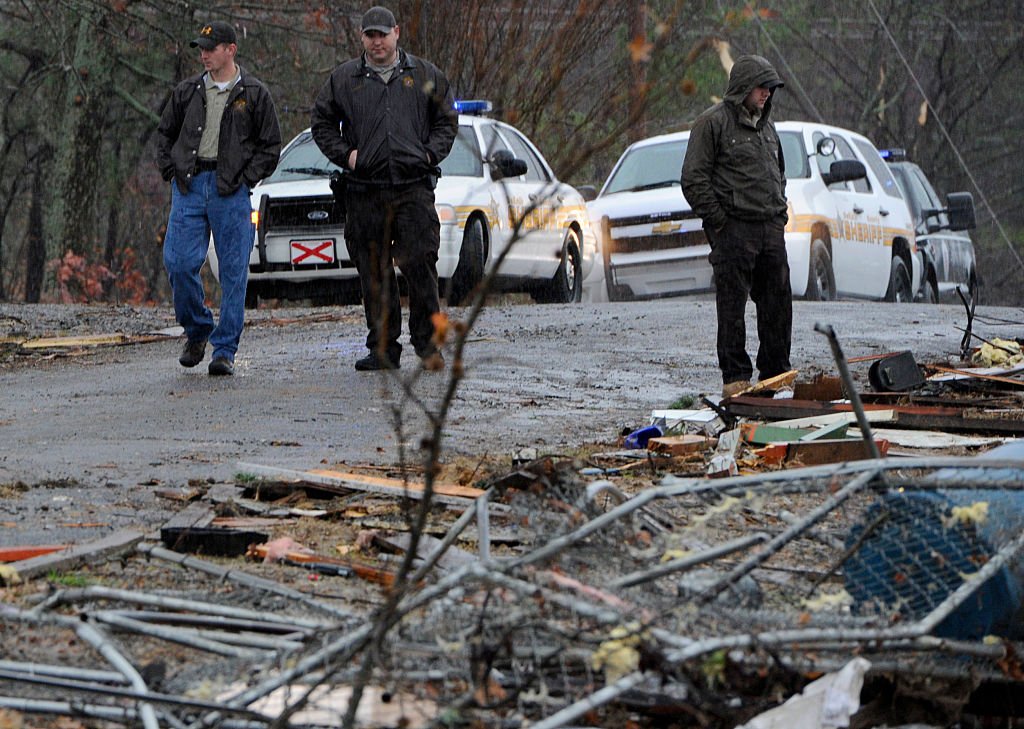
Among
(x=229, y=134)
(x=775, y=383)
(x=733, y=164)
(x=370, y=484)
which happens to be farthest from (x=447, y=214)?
(x=370, y=484)

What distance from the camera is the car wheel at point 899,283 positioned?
17.1 m

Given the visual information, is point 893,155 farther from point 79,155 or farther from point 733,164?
point 79,155

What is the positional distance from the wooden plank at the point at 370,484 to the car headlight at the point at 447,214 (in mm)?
7654

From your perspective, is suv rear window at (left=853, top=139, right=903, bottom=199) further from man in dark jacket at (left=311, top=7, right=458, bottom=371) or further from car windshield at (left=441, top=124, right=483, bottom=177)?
man in dark jacket at (left=311, top=7, right=458, bottom=371)

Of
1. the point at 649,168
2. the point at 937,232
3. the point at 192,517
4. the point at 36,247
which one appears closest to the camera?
the point at 192,517

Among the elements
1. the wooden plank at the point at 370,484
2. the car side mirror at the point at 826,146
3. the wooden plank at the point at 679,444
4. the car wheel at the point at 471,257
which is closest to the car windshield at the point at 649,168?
the car side mirror at the point at 826,146

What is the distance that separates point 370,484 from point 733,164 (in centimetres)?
363

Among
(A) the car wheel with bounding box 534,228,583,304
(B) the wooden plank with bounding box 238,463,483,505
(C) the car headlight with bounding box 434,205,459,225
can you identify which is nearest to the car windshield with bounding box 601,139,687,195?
(A) the car wheel with bounding box 534,228,583,304

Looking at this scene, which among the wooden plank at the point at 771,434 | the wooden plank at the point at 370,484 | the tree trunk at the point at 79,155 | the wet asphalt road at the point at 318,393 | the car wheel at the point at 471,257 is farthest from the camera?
the tree trunk at the point at 79,155

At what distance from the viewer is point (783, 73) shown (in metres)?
38.5

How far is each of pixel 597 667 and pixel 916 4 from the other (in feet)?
115

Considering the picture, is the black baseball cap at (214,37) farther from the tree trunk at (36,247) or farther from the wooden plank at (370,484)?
the tree trunk at (36,247)

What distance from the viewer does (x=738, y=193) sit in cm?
879

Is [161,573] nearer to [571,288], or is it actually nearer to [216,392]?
[216,392]
